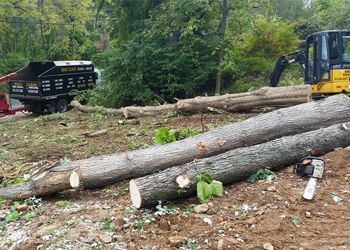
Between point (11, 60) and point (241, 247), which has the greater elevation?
point (11, 60)

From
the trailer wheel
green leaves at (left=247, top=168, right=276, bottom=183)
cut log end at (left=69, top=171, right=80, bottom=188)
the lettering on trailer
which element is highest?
the lettering on trailer

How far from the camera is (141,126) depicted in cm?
1084

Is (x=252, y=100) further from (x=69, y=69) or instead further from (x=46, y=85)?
(x=69, y=69)

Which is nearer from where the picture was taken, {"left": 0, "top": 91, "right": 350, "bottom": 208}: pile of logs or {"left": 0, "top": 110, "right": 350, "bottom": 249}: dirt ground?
{"left": 0, "top": 110, "right": 350, "bottom": 249}: dirt ground

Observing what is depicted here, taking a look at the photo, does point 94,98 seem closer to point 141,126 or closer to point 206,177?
point 141,126

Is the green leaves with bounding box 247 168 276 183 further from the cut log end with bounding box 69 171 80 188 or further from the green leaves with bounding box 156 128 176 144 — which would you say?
the cut log end with bounding box 69 171 80 188

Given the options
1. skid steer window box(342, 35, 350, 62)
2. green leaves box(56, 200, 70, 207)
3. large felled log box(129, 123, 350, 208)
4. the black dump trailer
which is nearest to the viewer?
large felled log box(129, 123, 350, 208)

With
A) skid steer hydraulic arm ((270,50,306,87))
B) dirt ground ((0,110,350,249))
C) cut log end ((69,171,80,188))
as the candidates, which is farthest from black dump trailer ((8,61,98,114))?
cut log end ((69,171,80,188))

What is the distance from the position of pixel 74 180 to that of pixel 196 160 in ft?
5.84

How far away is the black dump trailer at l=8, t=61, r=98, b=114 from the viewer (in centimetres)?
1705

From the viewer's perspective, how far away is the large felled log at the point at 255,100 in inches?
400

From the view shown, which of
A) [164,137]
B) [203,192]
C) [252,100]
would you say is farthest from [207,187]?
[252,100]

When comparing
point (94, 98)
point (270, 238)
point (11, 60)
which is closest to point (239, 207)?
point (270, 238)

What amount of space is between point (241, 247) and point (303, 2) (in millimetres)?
44458
